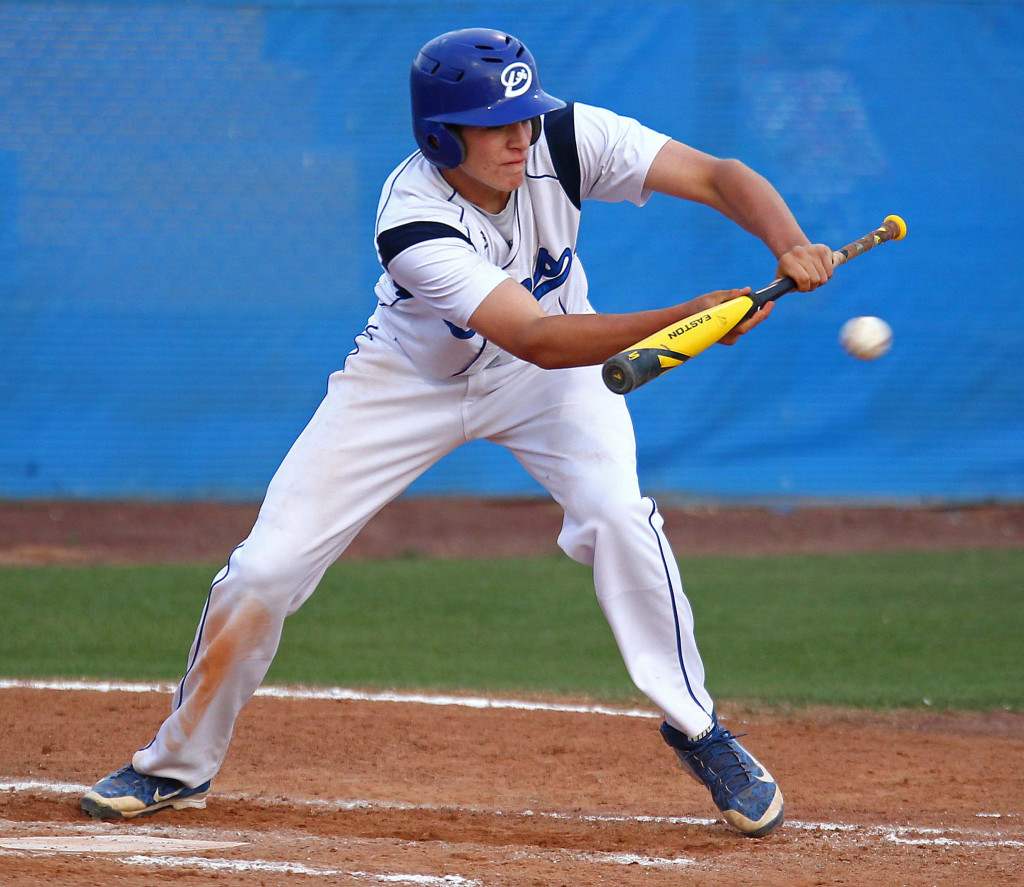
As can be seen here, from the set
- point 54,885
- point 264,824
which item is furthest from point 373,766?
point 54,885

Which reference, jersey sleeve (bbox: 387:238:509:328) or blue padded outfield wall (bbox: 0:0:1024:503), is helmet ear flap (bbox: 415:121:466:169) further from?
blue padded outfield wall (bbox: 0:0:1024:503)

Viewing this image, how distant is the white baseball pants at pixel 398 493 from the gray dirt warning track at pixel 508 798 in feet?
1.13

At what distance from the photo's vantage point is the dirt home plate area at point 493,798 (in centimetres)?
302

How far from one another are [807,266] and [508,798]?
175cm

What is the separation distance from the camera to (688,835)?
3.46 meters

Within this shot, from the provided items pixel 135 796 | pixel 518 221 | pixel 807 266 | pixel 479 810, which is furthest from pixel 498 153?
pixel 135 796

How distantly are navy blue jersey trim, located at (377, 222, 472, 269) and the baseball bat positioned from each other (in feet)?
1.96

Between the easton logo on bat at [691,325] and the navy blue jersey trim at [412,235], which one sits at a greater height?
the navy blue jersey trim at [412,235]

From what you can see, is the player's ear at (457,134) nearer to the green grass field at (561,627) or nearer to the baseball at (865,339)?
the baseball at (865,339)

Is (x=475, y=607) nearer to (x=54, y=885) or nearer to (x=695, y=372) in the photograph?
(x=695, y=372)

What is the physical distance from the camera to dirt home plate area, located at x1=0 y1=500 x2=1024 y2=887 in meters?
3.02

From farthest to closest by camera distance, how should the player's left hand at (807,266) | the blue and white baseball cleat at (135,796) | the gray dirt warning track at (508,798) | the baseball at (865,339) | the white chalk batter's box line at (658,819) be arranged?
the baseball at (865,339)
the blue and white baseball cleat at (135,796)
the white chalk batter's box line at (658,819)
the player's left hand at (807,266)
the gray dirt warning track at (508,798)

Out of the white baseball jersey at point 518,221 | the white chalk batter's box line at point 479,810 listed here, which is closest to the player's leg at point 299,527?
the white baseball jersey at point 518,221

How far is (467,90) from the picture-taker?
10.9 ft
